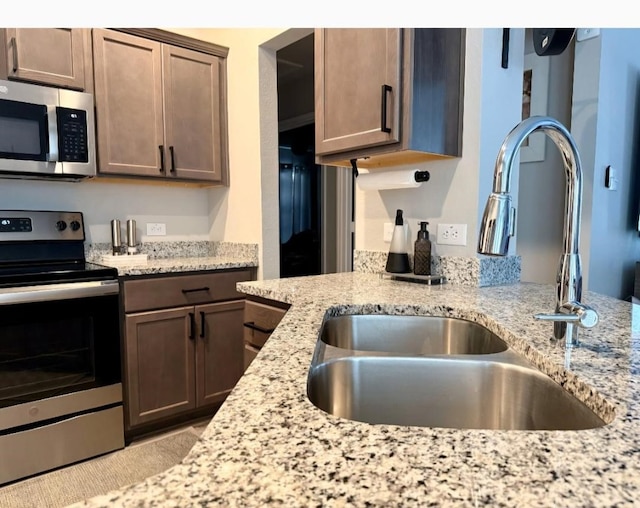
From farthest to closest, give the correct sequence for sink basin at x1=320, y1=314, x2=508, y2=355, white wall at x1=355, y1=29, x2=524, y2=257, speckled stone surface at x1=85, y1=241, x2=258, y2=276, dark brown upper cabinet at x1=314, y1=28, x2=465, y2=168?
speckled stone surface at x1=85, y1=241, x2=258, y2=276
white wall at x1=355, y1=29, x2=524, y2=257
dark brown upper cabinet at x1=314, y1=28, x2=465, y2=168
sink basin at x1=320, y1=314, x2=508, y2=355

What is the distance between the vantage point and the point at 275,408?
0.57m

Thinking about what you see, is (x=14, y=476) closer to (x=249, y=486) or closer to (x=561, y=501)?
(x=249, y=486)

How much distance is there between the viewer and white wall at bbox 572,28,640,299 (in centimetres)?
225

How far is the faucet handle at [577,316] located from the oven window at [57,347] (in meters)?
1.97

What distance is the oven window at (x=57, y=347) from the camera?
72.4 inches

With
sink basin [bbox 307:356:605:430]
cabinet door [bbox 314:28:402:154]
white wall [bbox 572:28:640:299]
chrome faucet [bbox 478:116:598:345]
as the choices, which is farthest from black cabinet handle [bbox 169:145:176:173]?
white wall [bbox 572:28:640:299]

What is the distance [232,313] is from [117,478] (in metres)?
0.99

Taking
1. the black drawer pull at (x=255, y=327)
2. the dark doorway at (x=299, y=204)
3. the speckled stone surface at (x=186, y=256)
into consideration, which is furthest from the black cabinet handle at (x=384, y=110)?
the dark doorway at (x=299, y=204)

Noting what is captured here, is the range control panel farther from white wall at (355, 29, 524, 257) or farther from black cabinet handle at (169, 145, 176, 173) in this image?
white wall at (355, 29, 524, 257)

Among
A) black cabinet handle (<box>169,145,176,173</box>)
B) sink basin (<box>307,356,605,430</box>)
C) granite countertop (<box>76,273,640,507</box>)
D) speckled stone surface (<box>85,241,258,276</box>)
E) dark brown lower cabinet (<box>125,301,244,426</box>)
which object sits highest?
black cabinet handle (<box>169,145,176,173</box>)

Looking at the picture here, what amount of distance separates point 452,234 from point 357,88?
72cm

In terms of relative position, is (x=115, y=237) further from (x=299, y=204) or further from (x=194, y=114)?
(x=299, y=204)

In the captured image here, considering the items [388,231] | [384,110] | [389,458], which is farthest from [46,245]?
[389,458]
